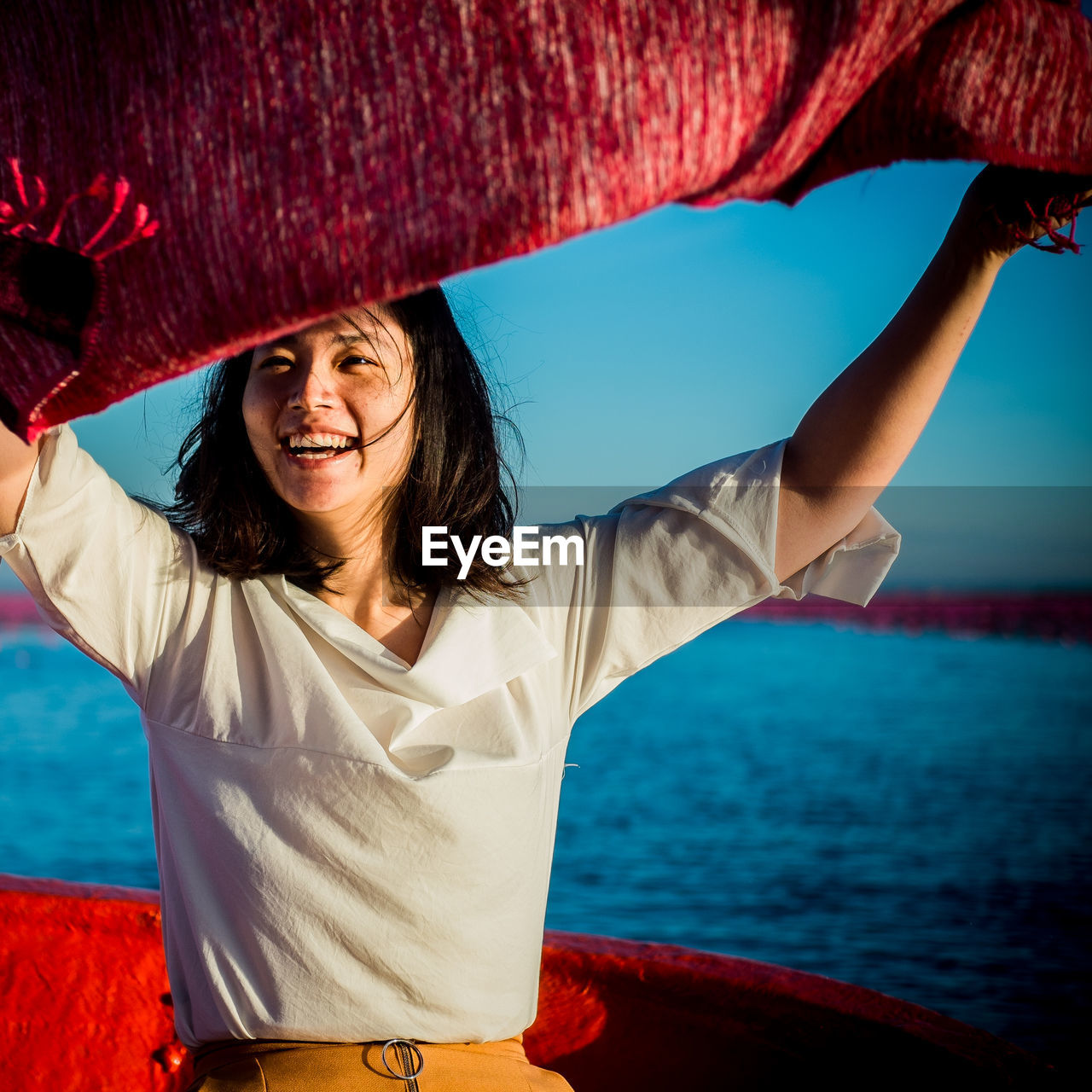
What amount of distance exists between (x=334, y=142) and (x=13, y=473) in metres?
0.37

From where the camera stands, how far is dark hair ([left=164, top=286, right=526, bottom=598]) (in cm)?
94

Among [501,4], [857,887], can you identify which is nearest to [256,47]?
[501,4]

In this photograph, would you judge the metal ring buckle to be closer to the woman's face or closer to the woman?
the woman

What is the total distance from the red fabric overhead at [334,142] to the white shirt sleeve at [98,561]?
0.75ft

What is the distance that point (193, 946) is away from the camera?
86cm

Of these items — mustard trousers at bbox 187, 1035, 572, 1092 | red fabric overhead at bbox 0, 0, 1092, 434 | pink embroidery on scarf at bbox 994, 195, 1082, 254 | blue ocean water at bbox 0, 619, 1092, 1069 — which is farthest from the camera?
blue ocean water at bbox 0, 619, 1092, 1069

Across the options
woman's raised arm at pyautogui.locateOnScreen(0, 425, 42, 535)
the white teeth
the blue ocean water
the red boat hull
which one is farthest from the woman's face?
the blue ocean water

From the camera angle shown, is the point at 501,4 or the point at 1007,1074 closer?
the point at 501,4

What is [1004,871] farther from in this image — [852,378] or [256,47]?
[256,47]

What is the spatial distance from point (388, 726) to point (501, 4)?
1.97ft

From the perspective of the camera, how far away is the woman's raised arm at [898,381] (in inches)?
26.6

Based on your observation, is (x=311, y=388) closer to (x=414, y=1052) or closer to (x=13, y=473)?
(x=13, y=473)

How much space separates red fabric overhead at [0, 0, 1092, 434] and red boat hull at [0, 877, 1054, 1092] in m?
1.19

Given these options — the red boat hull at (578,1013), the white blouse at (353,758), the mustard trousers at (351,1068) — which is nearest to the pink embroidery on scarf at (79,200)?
the white blouse at (353,758)
